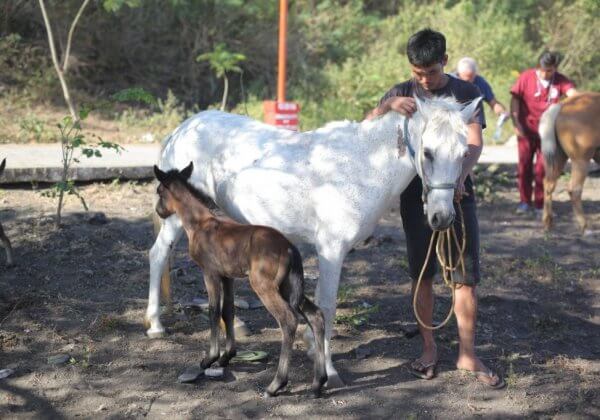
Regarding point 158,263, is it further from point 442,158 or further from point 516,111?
point 516,111

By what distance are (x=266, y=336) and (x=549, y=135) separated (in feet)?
17.0

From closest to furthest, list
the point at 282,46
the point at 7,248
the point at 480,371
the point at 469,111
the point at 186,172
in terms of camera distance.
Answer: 1. the point at 469,111
2. the point at 480,371
3. the point at 186,172
4. the point at 7,248
5. the point at 282,46

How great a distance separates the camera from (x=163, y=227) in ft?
18.4

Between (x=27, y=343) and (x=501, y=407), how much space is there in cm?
313

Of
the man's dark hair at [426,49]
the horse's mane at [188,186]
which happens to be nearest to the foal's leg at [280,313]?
the horse's mane at [188,186]

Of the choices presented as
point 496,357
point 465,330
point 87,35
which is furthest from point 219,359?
point 87,35

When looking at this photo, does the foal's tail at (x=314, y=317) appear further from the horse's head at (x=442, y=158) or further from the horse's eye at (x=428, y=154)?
the horse's eye at (x=428, y=154)

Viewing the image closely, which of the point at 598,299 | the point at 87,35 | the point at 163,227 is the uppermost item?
the point at 87,35

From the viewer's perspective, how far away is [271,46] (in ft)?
59.9

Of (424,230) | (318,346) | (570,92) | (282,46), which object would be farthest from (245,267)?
(282,46)

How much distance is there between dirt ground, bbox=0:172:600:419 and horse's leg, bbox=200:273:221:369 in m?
0.14

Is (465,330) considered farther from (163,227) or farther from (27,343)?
(27,343)

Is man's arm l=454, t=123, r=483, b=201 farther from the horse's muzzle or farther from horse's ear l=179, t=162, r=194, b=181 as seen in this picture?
horse's ear l=179, t=162, r=194, b=181

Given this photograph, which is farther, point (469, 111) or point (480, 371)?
point (480, 371)
